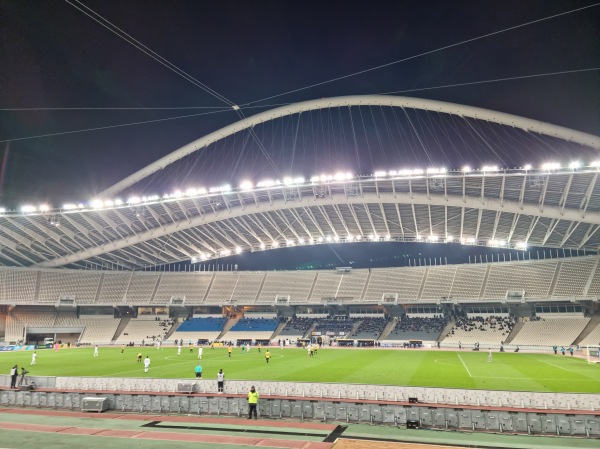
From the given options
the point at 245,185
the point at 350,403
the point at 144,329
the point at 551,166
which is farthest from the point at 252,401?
the point at 144,329

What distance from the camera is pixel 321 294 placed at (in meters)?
73.5

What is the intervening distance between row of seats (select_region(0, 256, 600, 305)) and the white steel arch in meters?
26.9

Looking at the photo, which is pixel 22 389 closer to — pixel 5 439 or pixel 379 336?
pixel 5 439

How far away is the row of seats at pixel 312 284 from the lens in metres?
59.7

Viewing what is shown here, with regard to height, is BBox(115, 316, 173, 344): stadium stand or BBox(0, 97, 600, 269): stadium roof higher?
BBox(0, 97, 600, 269): stadium roof

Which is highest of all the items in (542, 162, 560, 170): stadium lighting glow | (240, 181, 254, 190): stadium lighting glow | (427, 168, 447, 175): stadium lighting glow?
(240, 181, 254, 190): stadium lighting glow

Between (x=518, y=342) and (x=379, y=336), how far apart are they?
20.1 m

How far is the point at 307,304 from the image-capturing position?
7294 centimetres

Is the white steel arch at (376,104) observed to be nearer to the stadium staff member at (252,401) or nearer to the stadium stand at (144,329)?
the stadium stand at (144,329)

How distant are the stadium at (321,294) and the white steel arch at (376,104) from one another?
179 mm

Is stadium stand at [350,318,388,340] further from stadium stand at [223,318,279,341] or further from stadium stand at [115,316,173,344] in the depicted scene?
stadium stand at [115,316,173,344]

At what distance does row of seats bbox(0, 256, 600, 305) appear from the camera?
5972cm

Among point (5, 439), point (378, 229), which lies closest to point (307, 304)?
point (378, 229)

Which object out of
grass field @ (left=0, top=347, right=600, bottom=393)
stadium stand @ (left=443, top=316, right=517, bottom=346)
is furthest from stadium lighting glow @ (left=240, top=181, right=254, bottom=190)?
stadium stand @ (left=443, top=316, right=517, bottom=346)
